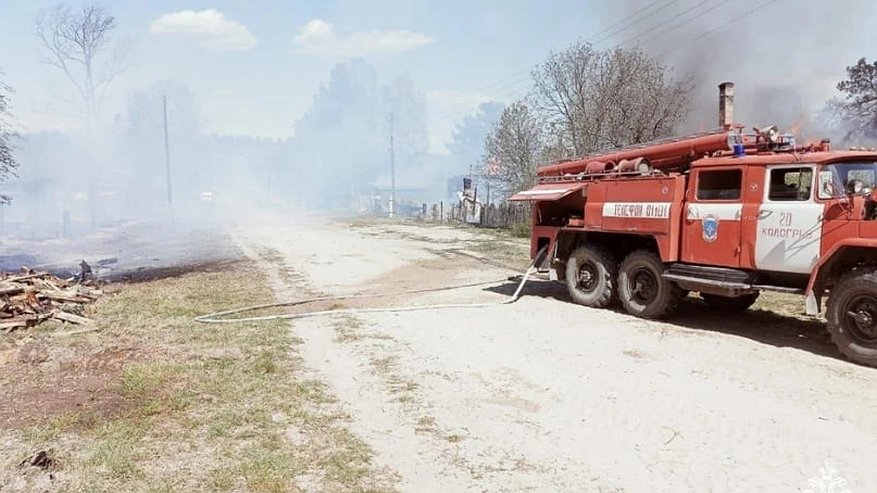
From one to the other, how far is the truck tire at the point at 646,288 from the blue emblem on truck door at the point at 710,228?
34.4 inches

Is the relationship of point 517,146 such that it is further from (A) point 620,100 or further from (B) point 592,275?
(B) point 592,275

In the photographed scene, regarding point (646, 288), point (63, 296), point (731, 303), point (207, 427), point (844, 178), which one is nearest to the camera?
point (207, 427)

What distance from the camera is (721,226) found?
809 centimetres

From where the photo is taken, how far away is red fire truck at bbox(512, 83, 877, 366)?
6867mm

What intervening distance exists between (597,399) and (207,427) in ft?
11.4

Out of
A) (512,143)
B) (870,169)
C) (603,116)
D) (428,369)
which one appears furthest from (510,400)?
(512,143)

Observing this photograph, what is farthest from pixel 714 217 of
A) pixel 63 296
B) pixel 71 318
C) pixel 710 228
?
pixel 63 296

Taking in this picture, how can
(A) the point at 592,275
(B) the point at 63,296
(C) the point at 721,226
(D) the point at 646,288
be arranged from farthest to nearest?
(B) the point at 63,296, (A) the point at 592,275, (D) the point at 646,288, (C) the point at 721,226

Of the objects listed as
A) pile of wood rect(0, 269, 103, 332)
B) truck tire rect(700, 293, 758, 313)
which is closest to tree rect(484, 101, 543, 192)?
truck tire rect(700, 293, 758, 313)

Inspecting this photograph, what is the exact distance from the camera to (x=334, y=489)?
4.10m

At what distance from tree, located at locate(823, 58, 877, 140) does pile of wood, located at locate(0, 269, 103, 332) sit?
983 inches

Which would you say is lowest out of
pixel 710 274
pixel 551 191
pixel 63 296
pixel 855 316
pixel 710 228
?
pixel 63 296

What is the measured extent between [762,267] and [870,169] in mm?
1611

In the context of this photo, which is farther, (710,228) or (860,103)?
(860,103)
